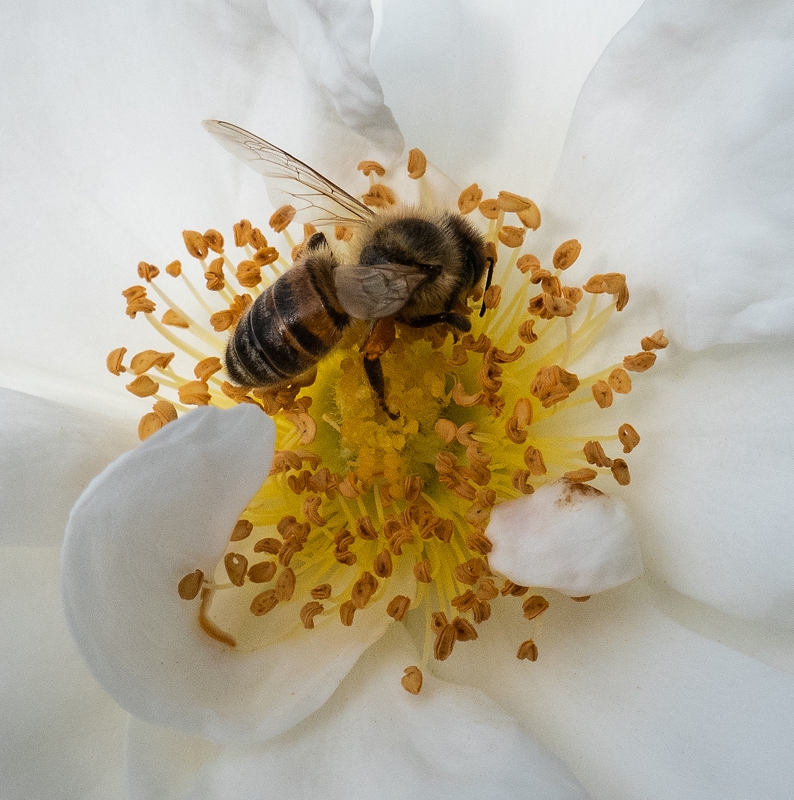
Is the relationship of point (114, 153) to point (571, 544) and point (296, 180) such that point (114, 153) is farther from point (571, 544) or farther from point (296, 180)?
point (571, 544)

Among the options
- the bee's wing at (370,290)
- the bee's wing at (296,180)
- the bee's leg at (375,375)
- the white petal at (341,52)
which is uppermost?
the white petal at (341,52)

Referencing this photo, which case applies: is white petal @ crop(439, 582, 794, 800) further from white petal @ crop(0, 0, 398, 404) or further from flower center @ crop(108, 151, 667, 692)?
white petal @ crop(0, 0, 398, 404)

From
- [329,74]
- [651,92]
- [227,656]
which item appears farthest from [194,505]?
[651,92]

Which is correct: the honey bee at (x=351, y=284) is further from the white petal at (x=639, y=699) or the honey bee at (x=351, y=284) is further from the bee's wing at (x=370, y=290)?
the white petal at (x=639, y=699)

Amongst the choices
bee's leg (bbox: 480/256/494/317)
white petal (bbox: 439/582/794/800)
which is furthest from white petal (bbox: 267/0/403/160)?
white petal (bbox: 439/582/794/800)

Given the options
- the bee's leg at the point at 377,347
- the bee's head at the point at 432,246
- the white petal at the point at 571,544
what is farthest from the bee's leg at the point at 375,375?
the white petal at the point at 571,544

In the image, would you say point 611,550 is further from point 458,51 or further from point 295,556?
point 458,51

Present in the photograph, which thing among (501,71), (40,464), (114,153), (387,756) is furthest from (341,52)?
(387,756)
